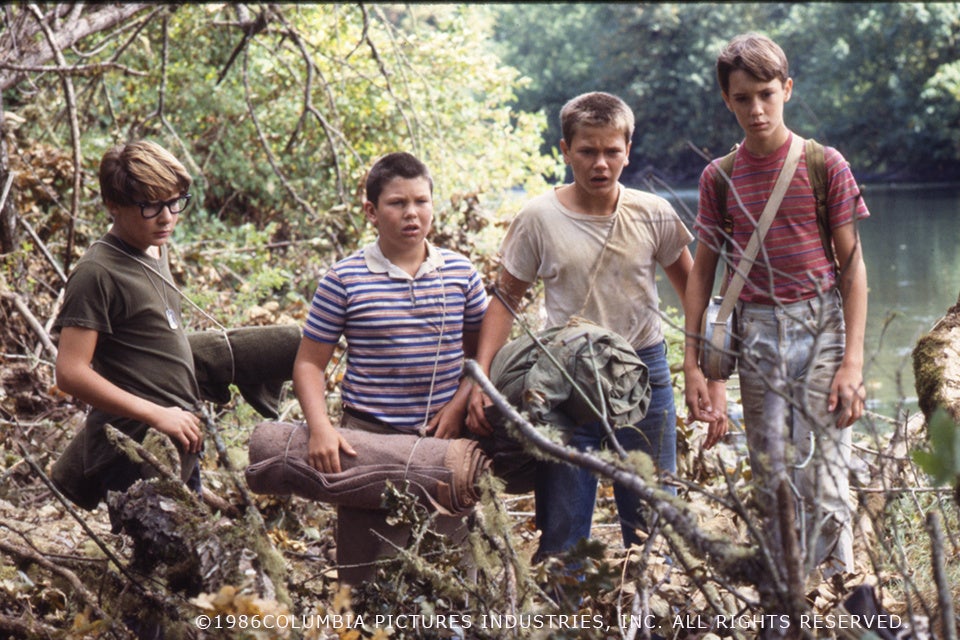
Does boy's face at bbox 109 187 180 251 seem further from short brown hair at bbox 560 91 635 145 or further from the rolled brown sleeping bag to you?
short brown hair at bbox 560 91 635 145

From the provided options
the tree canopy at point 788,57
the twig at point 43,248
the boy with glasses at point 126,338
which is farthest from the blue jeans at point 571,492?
the tree canopy at point 788,57

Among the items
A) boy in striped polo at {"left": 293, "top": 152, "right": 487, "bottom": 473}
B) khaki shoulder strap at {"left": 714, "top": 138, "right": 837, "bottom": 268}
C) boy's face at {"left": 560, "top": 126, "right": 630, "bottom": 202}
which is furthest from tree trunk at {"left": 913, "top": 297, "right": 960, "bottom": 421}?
boy in striped polo at {"left": 293, "top": 152, "right": 487, "bottom": 473}

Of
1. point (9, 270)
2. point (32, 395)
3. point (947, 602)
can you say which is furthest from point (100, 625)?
point (9, 270)

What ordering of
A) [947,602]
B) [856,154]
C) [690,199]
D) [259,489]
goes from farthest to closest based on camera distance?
[856,154], [690,199], [259,489], [947,602]

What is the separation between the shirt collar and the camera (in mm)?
3246

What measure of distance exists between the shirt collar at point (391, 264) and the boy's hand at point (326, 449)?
20.9 inches

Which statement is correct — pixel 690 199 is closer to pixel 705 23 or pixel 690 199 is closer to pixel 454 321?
pixel 705 23

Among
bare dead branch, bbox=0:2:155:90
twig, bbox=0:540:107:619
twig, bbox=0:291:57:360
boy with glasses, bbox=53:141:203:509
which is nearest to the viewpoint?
twig, bbox=0:540:107:619

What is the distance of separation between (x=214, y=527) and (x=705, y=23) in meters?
49.9

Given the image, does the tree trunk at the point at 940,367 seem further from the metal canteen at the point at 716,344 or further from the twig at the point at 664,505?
the twig at the point at 664,505

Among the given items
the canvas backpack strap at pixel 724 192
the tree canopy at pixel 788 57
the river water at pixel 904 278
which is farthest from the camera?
the tree canopy at pixel 788 57

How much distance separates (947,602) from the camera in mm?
1651

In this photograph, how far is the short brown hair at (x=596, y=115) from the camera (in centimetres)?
326

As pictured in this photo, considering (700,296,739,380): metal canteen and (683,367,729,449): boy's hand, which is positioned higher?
(700,296,739,380): metal canteen
